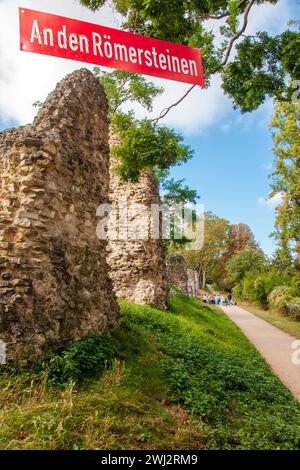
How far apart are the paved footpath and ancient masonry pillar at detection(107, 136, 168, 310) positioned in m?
3.79

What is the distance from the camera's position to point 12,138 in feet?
17.9

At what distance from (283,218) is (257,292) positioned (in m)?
8.02

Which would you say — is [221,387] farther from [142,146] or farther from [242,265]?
[242,265]

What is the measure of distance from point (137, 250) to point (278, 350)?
5695 mm

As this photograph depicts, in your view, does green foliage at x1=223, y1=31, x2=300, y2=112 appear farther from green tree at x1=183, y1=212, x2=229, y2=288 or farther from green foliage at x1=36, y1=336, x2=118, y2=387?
green tree at x1=183, y1=212, x2=229, y2=288

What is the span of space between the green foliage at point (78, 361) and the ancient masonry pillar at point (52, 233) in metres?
0.19

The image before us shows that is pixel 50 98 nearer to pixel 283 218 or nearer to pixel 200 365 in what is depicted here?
pixel 200 365

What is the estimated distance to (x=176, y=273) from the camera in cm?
2273

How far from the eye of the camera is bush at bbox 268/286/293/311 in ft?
70.0

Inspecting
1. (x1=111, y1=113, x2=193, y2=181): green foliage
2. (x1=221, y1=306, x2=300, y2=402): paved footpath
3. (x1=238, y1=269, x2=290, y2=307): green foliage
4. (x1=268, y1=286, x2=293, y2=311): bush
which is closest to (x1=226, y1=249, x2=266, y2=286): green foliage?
(x1=238, y1=269, x2=290, y2=307): green foliage

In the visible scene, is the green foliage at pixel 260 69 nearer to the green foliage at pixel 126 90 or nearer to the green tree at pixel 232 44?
the green tree at pixel 232 44

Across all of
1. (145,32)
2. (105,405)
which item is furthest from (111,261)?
→ (105,405)

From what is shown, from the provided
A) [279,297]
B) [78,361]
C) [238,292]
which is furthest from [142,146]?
[238,292]

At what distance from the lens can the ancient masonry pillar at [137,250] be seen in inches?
448
